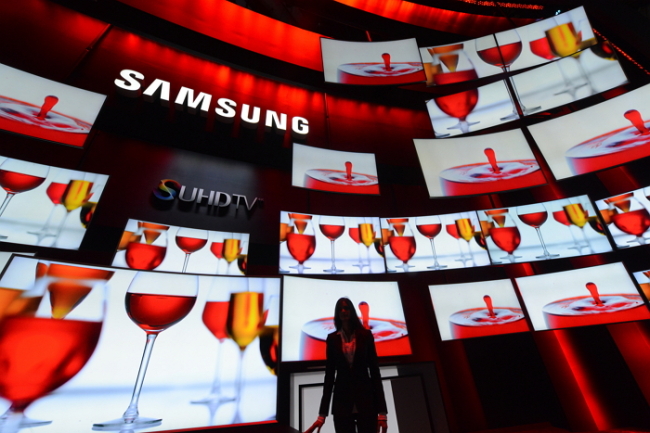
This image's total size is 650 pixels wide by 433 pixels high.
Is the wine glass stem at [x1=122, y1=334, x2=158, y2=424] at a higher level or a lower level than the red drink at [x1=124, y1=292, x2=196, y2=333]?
lower

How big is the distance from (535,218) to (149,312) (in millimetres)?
3648

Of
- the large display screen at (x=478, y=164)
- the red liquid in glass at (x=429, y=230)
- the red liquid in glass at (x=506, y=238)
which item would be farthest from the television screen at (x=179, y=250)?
the red liquid in glass at (x=506, y=238)

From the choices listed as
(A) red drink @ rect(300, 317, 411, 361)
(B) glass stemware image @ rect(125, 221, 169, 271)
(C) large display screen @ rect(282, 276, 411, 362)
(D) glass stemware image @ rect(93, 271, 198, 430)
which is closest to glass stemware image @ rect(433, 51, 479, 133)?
(C) large display screen @ rect(282, 276, 411, 362)

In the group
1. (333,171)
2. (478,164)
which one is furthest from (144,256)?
(478,164)

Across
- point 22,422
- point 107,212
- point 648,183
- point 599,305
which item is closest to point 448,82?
point 648,183

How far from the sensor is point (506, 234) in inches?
122

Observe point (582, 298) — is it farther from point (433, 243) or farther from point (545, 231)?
point (433, 243)

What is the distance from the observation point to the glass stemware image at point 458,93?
3992 mm

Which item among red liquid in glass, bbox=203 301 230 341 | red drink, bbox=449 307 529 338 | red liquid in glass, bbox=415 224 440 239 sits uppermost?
red liquid in glass, bbox=415 224 440 239

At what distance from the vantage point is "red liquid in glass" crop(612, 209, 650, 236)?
9.09 feet

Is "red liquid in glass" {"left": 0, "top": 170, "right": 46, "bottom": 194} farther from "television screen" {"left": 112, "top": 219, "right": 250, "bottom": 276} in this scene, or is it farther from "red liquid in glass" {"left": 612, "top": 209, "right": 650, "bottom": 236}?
"red liquid in glass" {"left": 612, "top": 209, "right": 650, "bottom": 236}

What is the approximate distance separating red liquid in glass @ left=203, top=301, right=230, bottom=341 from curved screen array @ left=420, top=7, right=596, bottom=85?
421cm

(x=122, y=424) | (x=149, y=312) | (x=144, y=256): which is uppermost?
(x=144, y=256)

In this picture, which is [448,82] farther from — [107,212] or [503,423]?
[107,212]
